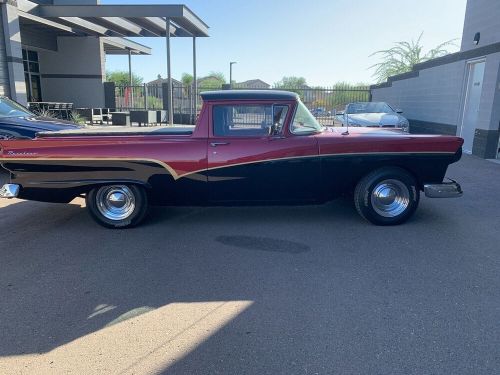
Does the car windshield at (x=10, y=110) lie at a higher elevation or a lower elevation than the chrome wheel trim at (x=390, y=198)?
higher

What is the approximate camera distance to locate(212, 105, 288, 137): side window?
16.9 feet

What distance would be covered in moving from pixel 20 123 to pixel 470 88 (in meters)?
11.9

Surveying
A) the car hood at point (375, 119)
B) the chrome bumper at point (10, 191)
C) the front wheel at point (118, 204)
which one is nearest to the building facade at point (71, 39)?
the car hood at point (375, 119)

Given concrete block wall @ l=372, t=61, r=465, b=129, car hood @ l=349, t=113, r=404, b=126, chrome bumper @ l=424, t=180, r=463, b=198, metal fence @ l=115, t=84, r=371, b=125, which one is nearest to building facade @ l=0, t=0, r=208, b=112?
metal fence @ l=115, t=84, r=371, b=125

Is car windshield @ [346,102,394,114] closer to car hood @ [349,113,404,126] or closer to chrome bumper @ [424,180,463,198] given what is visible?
car hood @ [349,113,404,126]

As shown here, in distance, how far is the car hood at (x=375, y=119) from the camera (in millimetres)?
11633

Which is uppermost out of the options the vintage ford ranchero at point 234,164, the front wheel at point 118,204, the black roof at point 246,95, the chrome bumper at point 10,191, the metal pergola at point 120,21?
the metal pergola at point 120,21

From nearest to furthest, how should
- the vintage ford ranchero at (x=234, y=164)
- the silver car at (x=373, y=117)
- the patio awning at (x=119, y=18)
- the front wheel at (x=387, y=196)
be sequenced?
1. the vintage ford ranchero at (x=234, y=164)
2. the front wheel at (x=387, y=196)
3. the silver car at (x=373, y=117)
4. the patio awning at (x=119, y=18)

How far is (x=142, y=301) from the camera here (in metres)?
3.46

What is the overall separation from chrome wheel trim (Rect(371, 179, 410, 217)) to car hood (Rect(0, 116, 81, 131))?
623 centimetres

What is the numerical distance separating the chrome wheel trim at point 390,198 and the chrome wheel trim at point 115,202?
3.11 m

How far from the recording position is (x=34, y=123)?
26.7ft

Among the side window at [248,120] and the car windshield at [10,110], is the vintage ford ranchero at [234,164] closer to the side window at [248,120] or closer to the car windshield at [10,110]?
the side window at [248,120]

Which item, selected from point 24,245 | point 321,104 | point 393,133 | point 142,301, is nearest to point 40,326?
point 142,301
